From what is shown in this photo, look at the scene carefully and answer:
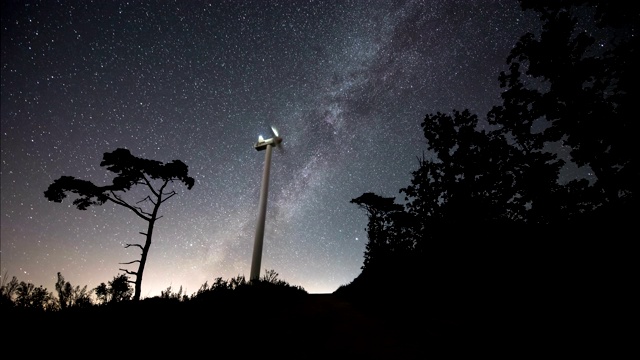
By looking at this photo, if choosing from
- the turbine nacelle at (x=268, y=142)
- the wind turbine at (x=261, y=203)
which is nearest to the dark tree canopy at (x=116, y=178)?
the wind turbine at (x=261, y=203)

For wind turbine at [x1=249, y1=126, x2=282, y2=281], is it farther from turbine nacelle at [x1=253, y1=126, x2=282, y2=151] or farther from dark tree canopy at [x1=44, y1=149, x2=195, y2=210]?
dark tree canopy at [x1=44, y1=149, x2=195, y2=210]

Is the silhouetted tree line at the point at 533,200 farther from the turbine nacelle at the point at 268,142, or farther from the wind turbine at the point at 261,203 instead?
the turbine nacelle at the point at 268,142

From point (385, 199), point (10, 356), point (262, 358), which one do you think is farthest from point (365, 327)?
point (385, 199)

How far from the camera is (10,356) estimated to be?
315cm

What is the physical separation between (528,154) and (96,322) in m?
21.8

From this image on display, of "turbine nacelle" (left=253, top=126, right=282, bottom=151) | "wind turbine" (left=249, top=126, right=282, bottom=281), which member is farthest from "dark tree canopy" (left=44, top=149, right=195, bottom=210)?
"turbine nacelle" (left=253, top=126, right=282, bottom=151)

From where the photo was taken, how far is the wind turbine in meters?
20.6

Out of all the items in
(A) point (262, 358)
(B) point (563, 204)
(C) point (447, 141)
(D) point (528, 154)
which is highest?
(C) point (447, 141)

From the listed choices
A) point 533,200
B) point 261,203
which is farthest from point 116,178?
point 533,200

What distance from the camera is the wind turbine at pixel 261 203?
20648 millimetres

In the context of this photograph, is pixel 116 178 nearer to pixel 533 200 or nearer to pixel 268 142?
pixel 268 142

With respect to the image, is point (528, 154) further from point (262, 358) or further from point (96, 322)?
point (96, 322)

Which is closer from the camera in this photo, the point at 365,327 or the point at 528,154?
the point at 365,327

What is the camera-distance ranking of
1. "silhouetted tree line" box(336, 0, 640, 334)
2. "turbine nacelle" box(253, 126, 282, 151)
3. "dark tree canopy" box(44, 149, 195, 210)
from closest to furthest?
"silhouetted tree line" box(336, 0, 640, 334), "dark tree canopy" box(44, 149, 195, 210), "turbine nacelle" box(253, 126, 282, 151)
